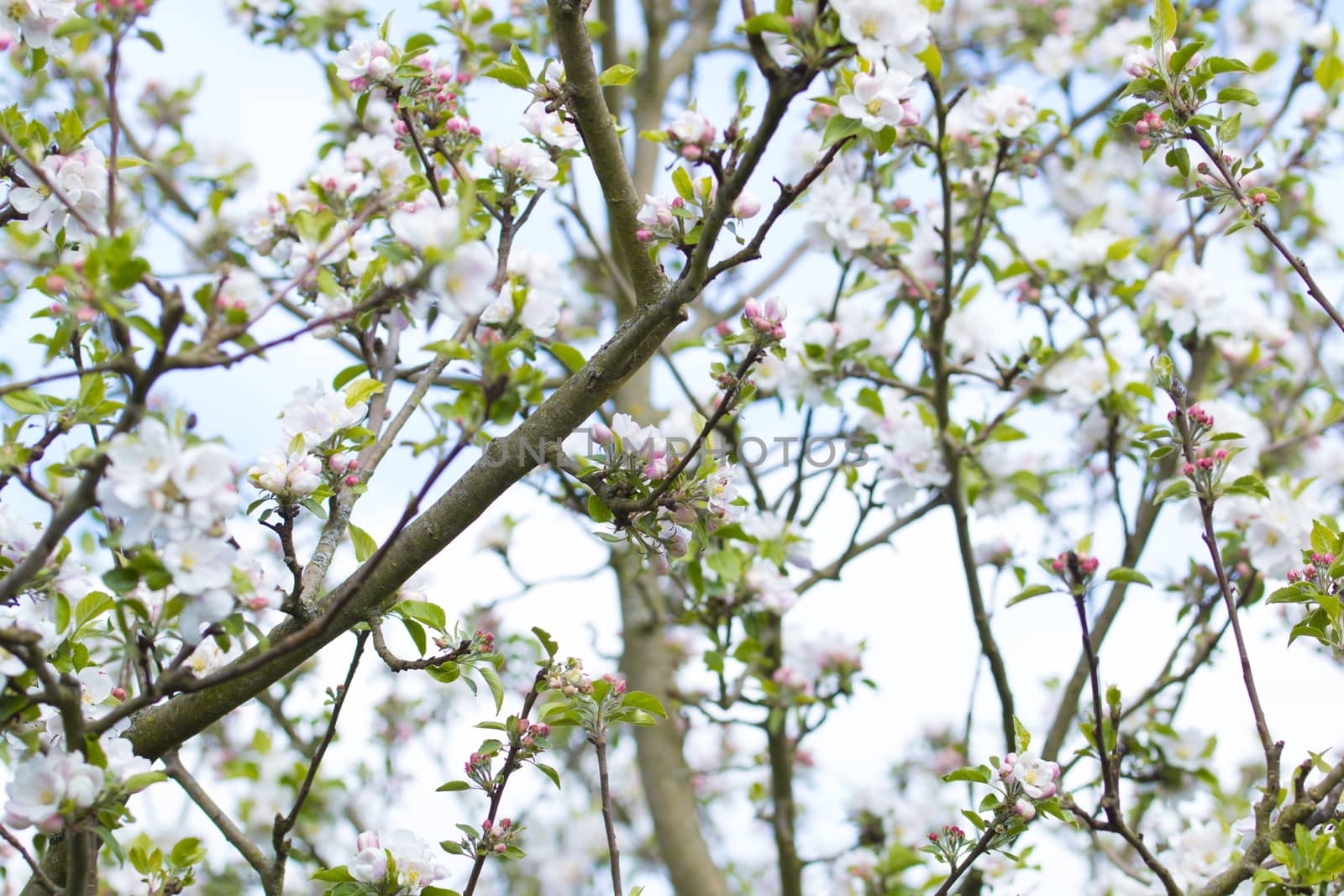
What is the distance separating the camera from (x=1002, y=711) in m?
2.69

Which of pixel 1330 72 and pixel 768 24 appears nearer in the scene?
pixel 768 24

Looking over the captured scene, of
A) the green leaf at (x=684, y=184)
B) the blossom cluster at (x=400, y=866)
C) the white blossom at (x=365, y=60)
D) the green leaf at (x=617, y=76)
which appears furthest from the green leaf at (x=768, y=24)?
the blossom cluster at (x=400, y=866)

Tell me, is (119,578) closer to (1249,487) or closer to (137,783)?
(137,783)

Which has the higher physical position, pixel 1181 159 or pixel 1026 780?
pixel 1181 159

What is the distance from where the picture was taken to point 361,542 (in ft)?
5.68

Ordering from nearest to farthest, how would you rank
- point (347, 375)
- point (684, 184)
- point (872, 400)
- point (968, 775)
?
point (684, 184)
point (968, 775)
point (347, 375)
point (872, 400)

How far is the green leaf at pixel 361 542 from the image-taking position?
1.73 metres

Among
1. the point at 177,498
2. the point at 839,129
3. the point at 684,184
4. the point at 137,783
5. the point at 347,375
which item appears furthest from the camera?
the point at 347,375

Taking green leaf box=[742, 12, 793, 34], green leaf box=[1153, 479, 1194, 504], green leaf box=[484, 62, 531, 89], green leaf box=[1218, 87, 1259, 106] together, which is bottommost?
green leaf box=[1153, 479, 1194, 504]

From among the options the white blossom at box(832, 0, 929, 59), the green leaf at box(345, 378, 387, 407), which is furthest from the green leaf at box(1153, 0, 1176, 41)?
the green leaf at box(345, 378, 387, 407)

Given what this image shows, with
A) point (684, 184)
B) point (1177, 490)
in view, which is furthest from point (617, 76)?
point (1177, 490)

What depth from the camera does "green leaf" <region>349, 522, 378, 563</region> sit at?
5.67 ft

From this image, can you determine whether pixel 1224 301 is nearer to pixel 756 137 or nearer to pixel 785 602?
pixel 785 602

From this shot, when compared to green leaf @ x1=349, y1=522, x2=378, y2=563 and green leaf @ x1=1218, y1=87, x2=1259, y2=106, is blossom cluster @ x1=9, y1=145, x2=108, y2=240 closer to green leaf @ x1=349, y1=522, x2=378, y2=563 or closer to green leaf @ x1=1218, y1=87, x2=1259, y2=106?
green leaf @ x1=349, y1=522, x2=378, y2=563
